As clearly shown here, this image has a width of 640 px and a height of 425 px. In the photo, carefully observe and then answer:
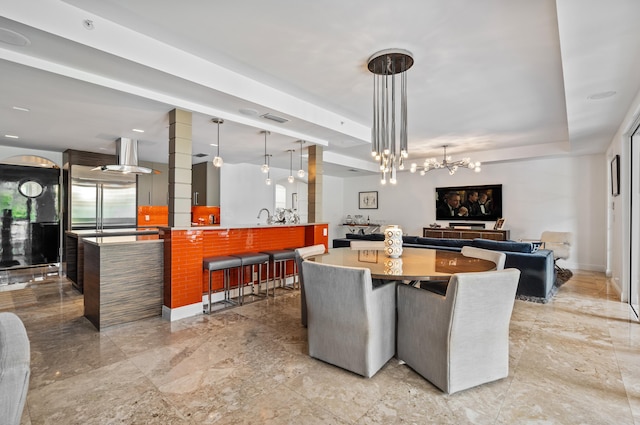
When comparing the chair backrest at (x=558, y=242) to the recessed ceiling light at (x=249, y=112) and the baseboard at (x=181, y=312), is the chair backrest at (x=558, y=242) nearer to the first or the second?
the recessed ceiling light at (x=249, y=112)

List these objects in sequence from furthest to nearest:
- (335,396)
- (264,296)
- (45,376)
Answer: (264,296) < (45,376) < (335,396)

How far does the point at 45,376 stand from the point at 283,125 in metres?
3.65

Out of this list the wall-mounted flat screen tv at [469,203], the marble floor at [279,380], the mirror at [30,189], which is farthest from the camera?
the wall-mounted flat screen tv at [469,203]

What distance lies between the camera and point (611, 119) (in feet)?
13.4

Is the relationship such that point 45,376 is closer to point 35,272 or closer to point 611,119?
point 35,272

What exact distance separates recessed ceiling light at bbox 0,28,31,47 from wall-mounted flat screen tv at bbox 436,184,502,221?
8263 millimetres

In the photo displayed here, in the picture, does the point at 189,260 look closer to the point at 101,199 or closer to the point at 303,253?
the point at 303,253

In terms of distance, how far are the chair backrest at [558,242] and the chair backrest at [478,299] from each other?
4.72 meters

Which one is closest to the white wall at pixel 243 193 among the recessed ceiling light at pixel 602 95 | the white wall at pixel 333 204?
the white wall at pixel 333 204

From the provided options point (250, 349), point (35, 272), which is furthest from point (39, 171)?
point (250, 349)

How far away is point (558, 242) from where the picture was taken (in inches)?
243

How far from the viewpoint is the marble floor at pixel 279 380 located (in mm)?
1855

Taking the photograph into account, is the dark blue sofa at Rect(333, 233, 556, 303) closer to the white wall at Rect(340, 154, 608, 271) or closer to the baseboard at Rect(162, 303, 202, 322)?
the white wall at Rect(340, 154, 608, 271)

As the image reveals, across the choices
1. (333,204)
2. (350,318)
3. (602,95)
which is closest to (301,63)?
(350,318)
